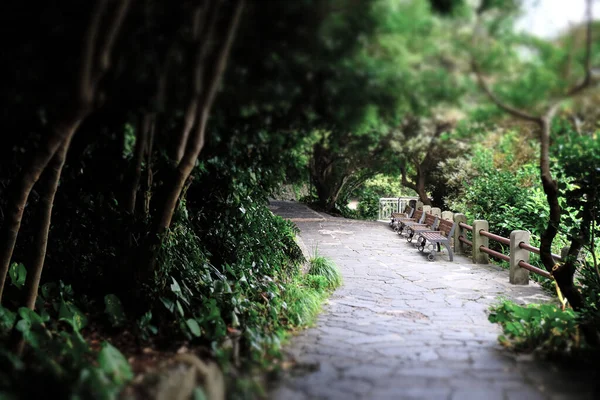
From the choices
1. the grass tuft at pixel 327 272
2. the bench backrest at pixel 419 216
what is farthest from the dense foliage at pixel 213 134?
the bench backrest at pixel 419 216

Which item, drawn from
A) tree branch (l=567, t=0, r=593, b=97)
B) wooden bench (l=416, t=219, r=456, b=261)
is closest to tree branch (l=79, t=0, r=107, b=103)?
tree branch (l=567, t=0, r=593, b=97)

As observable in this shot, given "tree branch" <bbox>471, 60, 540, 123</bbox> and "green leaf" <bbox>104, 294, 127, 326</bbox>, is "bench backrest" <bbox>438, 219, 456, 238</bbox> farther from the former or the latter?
"green leaf" <bbox>104, 294, 127, 326</bbox>

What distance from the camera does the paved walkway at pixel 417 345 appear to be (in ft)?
11.0

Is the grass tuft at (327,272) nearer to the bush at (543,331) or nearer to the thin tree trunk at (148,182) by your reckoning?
the bush at (543,331)

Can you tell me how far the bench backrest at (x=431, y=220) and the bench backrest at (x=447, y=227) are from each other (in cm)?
13

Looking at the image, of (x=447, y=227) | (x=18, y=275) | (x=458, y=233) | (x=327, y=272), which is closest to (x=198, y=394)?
(x=18, y=275)

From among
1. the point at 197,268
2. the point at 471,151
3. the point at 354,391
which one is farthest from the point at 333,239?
the point at 354,391

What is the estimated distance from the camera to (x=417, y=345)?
4.49 m

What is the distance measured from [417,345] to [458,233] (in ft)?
21.5

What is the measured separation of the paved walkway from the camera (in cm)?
337

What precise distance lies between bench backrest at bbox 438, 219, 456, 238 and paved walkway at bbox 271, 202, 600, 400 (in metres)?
0.83

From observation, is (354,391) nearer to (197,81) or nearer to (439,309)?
(197,81)

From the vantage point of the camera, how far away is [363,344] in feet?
14.9

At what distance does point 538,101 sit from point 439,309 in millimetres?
3410
